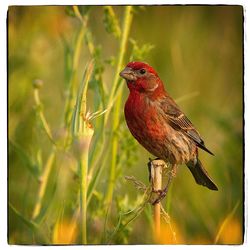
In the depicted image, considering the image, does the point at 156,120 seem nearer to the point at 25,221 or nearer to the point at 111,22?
the point at 111,22

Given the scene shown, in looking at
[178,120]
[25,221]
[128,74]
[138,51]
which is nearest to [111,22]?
[138,51]

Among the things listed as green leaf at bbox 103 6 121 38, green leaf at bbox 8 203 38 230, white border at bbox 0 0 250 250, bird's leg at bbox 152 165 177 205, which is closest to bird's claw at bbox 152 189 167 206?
bird's leg at bbox 152 165 177 205

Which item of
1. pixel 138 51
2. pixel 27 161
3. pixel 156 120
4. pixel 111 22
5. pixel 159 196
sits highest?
pixel 111 22

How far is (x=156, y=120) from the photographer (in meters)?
4.38

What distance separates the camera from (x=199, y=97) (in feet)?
15.7

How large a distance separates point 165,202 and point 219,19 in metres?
0.88

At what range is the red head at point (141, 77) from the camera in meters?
4.32

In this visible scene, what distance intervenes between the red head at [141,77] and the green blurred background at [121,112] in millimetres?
104

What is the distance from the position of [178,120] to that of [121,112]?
0.89 feet

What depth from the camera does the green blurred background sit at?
4512 mm

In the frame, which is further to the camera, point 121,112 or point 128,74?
point 121,112
